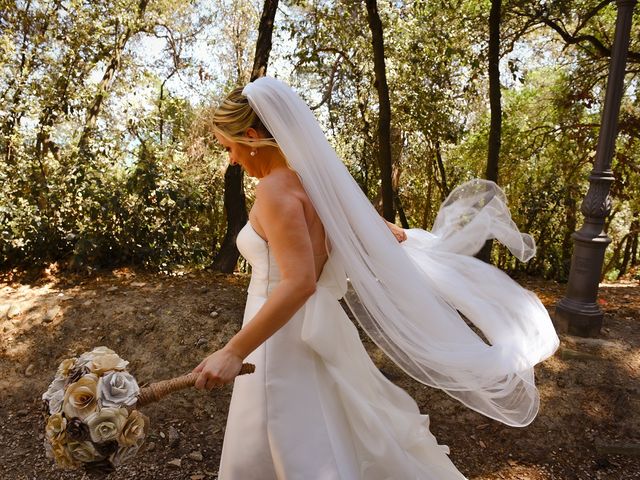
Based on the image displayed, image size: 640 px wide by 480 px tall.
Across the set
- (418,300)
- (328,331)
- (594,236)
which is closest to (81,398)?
(328,331)

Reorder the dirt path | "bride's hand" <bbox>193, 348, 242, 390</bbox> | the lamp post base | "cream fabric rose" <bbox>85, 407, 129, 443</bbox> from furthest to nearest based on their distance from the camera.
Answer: the lamp post base
the dirt path
"bride's hand" <bbox>193, 348, 242, 390</bbox>
"cream fabric rose" <bbox>85, 407, 129, 443</bbox>

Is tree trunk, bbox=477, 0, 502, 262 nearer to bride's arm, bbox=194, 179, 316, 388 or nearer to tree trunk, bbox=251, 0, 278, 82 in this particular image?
tree trunk, bbox=251, 0, 278, 82

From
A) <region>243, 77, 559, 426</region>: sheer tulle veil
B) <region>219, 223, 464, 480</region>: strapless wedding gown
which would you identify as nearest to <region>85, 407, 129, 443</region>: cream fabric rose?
<region>219, 223, 464, 480</region>: strapless wedding gown

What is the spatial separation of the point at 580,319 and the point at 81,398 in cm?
440

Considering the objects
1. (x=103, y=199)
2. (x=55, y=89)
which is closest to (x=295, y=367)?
(x=103, y=199)

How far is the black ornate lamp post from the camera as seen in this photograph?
4441mm

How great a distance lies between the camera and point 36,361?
4.22 m

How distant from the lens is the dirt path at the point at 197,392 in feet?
10.8

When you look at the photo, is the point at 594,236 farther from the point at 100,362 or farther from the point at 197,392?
the point at 100,362

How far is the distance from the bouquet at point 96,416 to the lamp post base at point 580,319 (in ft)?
13.5

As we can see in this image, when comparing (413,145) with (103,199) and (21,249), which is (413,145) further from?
(21,249)

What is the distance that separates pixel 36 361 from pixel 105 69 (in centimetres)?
626

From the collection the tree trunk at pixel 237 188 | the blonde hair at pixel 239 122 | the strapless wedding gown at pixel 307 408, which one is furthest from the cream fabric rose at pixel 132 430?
the tree trunk at pixel 237 188

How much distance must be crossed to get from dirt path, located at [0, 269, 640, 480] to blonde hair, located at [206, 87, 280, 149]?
234 cm
